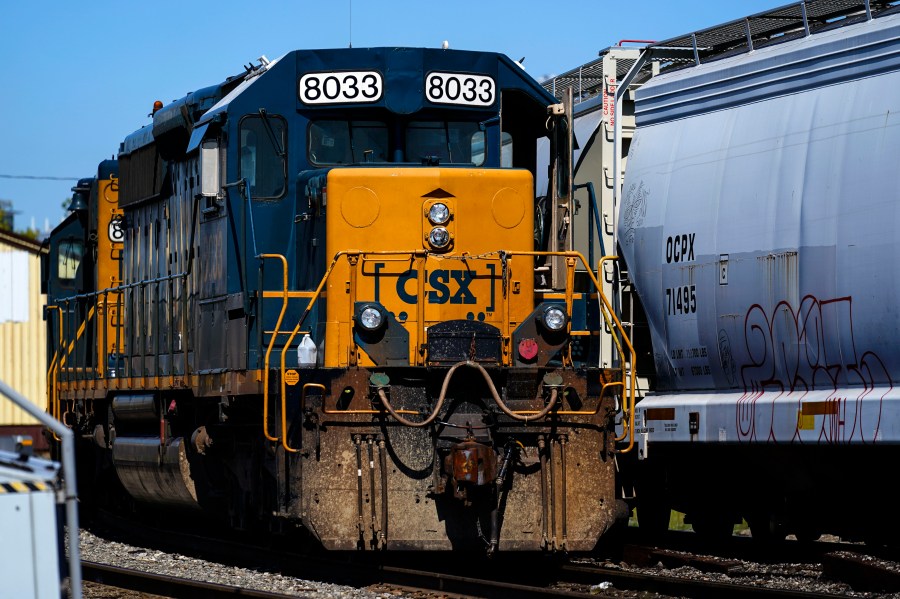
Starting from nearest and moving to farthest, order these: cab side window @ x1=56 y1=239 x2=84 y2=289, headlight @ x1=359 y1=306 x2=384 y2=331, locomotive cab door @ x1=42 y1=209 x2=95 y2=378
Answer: headlight @ x1=359 y1=306 x2=384 y2=331, locomotive cab door @ x1=42 y1=209 x2=95 y2=378, cab side window @ x1=56 y1=239 x2=84 y2=289

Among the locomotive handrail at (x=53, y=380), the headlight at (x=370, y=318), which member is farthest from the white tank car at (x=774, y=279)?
the locomotive handrail at (x=53, y=380)

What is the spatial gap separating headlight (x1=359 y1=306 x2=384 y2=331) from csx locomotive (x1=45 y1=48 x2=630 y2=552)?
0.02 metres

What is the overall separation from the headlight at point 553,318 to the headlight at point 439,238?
0.91 metres

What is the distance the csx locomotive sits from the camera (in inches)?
377

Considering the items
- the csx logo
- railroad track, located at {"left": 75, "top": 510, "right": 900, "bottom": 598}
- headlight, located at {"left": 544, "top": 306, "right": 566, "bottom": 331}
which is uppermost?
the csx logo

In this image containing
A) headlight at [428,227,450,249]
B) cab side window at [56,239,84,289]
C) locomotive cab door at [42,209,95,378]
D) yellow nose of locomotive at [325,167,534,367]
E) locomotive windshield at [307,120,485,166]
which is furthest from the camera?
cab side window at [56,239,84,289]

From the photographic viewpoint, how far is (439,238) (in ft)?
33.6

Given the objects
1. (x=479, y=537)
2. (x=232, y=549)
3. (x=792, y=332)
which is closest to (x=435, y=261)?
(x=479, y=537)

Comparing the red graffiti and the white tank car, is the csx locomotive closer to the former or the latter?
the white tank car

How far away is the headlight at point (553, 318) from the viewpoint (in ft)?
32.7

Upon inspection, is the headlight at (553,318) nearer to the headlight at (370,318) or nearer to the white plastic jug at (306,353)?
the headlight at (370,318)

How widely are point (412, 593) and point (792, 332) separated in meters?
3.63

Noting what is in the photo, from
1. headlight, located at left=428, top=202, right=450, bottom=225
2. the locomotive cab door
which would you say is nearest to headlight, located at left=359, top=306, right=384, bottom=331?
headlight, located at left=428, top=202, right=450, bottom=225

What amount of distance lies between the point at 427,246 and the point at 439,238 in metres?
0.13
